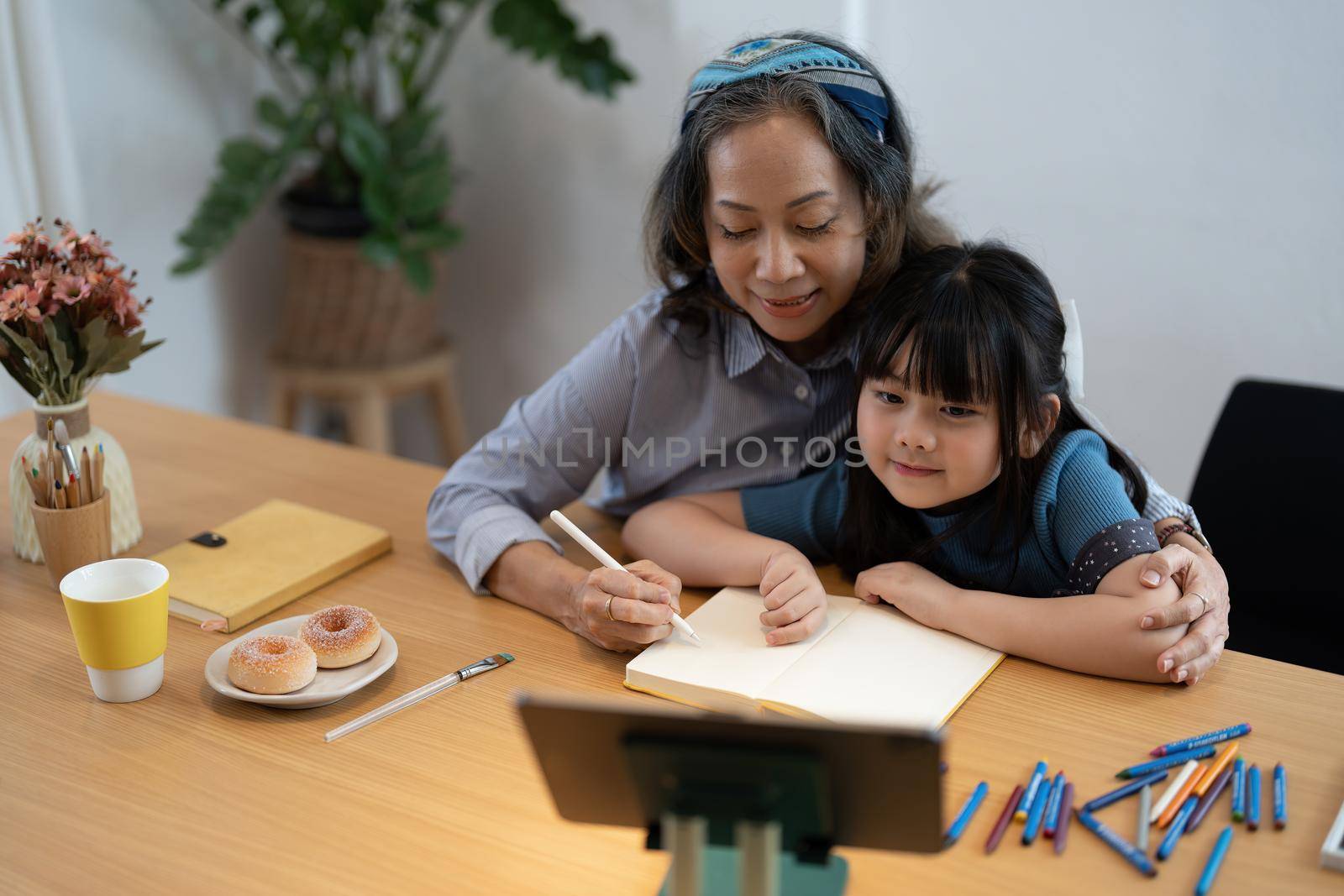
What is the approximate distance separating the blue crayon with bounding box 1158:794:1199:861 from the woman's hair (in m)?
0.66

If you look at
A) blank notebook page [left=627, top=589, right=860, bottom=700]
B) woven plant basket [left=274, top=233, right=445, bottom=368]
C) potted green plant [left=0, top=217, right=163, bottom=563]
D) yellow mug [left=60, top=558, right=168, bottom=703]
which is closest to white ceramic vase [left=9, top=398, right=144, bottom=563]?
potted green plant [left=0, top=217, right=163, bottom=563]

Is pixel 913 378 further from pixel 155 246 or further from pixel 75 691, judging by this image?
pixel 155 246

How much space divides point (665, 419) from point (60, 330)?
2.32ft

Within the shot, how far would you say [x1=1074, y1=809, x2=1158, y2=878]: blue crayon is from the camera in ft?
2.99

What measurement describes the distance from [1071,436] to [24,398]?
2221 millimetres

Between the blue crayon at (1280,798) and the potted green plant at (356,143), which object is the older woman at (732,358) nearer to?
the blue crayon at (1280,798)

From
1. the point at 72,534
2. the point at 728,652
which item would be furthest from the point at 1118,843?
the point at 72,534

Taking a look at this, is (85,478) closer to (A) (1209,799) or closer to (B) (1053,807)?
(B) (1053,807)

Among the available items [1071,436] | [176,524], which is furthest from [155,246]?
[1071,436]

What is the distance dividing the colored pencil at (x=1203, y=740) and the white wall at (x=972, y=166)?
115cm

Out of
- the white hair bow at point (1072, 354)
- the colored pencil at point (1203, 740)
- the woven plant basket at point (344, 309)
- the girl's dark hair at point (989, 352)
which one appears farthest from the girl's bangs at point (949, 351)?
the woven plant basket at point (344, 309)

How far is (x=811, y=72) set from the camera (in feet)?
4.40

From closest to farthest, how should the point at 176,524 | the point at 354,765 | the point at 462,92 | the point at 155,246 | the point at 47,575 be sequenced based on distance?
the point at 354,765, the point at 47,575, the point at 176,524, the point at 155,246, the point at 462,92

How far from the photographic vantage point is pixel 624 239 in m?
2.90
